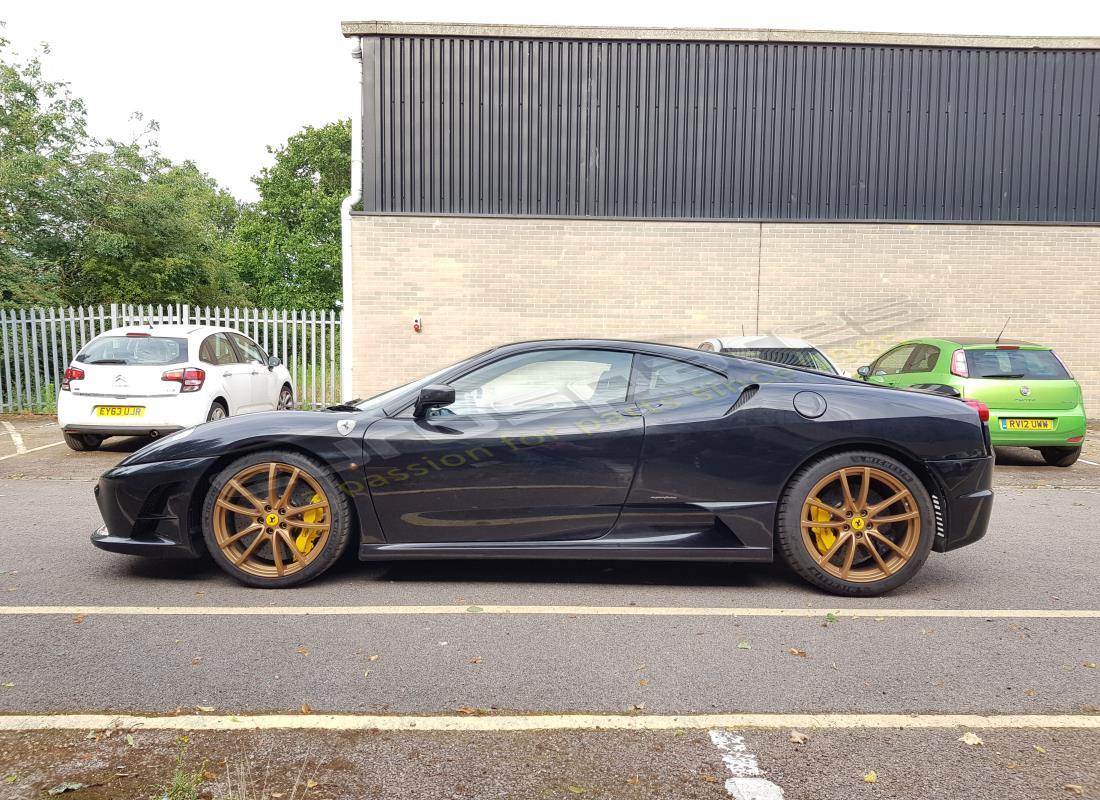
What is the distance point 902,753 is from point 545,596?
77.5 inches

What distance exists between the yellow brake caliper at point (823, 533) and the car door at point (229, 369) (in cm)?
736

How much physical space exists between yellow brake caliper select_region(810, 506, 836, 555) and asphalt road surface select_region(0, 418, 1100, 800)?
298 millimetres

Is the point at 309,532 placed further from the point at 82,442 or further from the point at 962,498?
the point at 82,442

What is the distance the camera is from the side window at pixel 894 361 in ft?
34.3

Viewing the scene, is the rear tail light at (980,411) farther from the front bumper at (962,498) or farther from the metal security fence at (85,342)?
the metal security fence at (85,342)

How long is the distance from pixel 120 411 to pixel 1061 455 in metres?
10.7

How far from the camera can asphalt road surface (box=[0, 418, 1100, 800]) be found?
2.38 meters

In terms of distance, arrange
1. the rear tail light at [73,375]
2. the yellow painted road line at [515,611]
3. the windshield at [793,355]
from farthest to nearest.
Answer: the rear tail light at [73,375] → the windshield at [793,355] → the yellow painted road line at [515,611]

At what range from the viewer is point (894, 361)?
35.2 feet

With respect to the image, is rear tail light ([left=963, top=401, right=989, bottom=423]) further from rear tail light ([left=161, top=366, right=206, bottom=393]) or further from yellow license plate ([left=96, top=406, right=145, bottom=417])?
yellow license plate ([left=96, top=406, right=145, bottom=417])

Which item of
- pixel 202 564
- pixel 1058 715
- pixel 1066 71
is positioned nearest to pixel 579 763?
pixel 1058 715

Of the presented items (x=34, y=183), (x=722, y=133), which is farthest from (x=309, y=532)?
(x=34, y=183)

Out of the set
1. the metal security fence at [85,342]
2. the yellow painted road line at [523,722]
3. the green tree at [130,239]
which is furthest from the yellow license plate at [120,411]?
the green tree at [130,239]

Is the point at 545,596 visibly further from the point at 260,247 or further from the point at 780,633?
the point at 260,247
